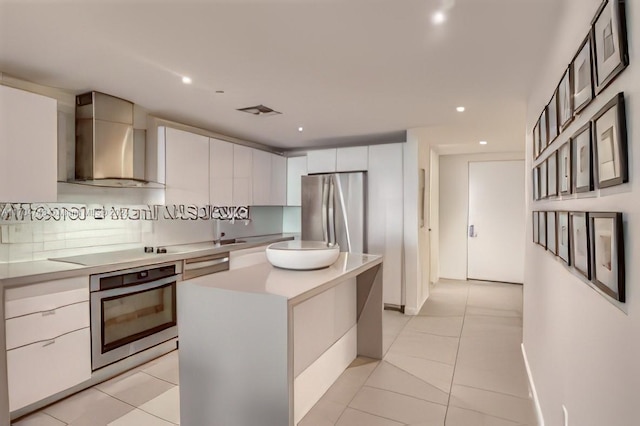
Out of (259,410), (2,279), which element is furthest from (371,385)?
(2,279)

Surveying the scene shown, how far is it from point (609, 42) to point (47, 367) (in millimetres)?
3377

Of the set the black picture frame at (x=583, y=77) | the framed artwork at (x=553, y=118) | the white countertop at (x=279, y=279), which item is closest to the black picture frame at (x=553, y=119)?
the framed artwork at (x=553, y=118)

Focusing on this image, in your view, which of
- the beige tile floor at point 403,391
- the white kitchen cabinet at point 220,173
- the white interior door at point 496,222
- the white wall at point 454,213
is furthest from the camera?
the white wall at point 454,213

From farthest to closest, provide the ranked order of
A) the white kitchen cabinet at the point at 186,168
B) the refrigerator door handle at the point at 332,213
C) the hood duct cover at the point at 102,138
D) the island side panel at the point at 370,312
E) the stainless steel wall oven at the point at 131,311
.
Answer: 1. the refrigerator door handle at the point at 332,213
2. the white kitchen cabinet at the point at 186,168
3. the island side panel at the point at 370,312
4. the hood duct cover at the point at 102,138
5. the stainless steel wall oven at the point at 131,311

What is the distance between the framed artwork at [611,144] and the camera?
2.89 ft

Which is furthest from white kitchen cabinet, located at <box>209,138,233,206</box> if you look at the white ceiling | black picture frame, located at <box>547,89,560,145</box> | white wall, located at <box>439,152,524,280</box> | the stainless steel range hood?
white wall, located at <box>439,152,524,280</box>

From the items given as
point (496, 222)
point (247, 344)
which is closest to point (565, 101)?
point (247, 344)

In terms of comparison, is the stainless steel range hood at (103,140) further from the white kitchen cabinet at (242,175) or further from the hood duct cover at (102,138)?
the white kitchen cabinet at (242,175)

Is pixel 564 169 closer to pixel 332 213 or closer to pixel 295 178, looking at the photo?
pixel 332 213

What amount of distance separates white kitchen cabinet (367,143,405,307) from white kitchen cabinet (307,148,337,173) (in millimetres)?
562

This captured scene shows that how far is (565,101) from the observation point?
4.94 ft

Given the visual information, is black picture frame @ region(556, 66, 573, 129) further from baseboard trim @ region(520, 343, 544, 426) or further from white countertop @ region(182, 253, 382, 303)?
baseboard trim @ region(520, 343, 544, 426)

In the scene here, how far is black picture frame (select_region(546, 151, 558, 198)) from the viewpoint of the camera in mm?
1656

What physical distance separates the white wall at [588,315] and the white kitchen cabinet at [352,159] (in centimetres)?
257
